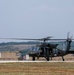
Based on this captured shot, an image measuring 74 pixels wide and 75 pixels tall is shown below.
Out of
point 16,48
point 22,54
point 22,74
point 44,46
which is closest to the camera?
point 22,74

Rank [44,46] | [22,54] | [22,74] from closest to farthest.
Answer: [22,74] < [44,46] < [22,54]

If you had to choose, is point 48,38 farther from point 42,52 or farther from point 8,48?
point 8,48

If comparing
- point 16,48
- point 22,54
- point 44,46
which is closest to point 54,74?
point 44,46

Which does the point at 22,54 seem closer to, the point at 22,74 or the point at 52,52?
the point at 52,52

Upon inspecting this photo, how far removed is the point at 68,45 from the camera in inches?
2464

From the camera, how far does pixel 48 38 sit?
2394 inches

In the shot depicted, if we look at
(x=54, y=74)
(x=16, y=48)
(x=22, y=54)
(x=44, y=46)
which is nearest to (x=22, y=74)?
(x=54, y=74)

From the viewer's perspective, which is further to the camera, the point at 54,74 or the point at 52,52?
the point at 52,52

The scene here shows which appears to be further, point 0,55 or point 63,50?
point 0,55

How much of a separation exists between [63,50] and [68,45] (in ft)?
3.58

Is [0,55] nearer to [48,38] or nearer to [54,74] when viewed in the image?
[48,38]

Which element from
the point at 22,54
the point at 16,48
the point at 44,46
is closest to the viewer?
the point at 44,46

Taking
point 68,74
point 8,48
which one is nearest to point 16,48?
point 8,48

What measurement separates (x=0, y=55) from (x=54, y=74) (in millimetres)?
61595
